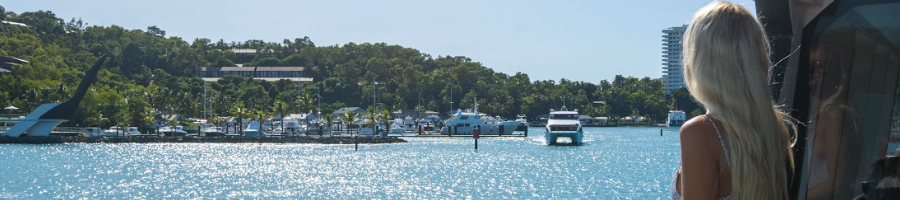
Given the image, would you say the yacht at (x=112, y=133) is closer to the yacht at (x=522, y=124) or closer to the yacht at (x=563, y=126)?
the yacht at (x=522, y=124)

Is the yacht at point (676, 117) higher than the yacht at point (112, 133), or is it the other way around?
the yacht at point (676, 117)

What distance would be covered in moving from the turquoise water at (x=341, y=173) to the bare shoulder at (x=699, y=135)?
36.1 m

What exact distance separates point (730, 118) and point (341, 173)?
5050cm

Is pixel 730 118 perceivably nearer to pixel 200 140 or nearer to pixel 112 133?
pixel 200 140

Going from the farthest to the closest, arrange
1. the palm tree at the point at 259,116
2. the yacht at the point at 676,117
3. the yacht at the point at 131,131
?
the yacht at the point at 676,117
the yacht at the point at 131,131
the palm tree at the point at 259,116

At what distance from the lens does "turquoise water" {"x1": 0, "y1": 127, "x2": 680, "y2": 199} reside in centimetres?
4112

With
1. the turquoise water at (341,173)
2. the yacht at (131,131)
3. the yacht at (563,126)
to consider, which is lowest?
the turquoise water at (341,173)

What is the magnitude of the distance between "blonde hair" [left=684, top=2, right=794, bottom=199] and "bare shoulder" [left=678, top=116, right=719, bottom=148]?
5 cm

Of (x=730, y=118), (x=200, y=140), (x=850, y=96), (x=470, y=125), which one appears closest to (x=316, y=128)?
(x=470, y=125)

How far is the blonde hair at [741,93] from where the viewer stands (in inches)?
95.0

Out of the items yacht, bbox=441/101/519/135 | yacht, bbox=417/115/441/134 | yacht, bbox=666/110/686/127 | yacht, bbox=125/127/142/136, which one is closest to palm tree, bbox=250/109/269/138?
yacht, bbox=125/127/142/136

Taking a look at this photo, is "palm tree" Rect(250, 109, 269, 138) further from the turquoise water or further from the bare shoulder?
the bare shoulder

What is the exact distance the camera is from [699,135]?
236 cm

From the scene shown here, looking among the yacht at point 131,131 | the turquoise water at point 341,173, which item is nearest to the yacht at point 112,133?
the yacht at point 131,131
